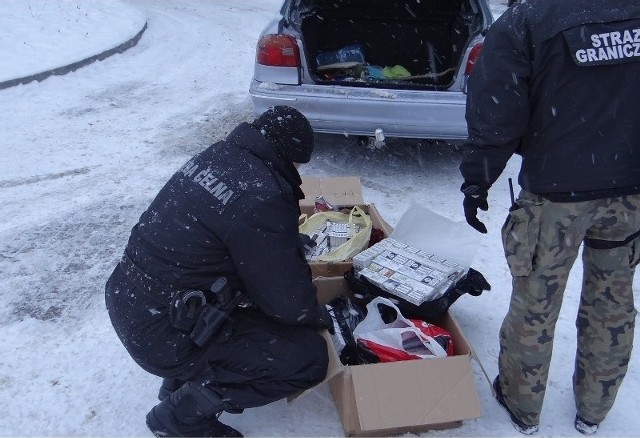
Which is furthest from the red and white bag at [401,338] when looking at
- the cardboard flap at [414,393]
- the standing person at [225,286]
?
the standing person at [225,286]

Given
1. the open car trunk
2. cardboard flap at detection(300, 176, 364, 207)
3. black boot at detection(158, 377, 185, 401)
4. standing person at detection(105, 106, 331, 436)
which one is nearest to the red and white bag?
standing person at detection(105, 106, 331, 436)

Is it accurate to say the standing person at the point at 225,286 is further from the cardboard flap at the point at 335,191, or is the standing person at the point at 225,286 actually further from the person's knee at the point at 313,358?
the cardboard flap at the point at 335,191

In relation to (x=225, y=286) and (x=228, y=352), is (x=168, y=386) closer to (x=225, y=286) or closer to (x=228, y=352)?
(x=228, y=352)

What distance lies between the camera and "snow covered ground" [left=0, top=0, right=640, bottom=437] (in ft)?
8.69

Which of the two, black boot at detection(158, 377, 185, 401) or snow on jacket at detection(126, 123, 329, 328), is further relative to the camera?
black boot at detection(158, 377, 185, 401)

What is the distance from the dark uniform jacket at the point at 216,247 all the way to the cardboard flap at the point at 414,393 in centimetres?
35

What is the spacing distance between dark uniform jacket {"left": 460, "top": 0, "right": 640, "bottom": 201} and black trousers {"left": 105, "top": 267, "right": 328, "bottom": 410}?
3.34 feet

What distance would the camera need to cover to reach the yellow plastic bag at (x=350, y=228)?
3371 millimetres

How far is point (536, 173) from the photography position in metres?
2.23

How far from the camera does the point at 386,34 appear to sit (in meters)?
5.96

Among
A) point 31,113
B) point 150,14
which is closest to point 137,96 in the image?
point 31,113

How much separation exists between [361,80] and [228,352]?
3.16 metres

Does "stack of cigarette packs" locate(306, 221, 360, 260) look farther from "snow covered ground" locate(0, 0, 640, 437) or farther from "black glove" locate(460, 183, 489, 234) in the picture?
"black glove" locate(460, 183, 489, 234)

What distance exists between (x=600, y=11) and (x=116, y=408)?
2.37m
